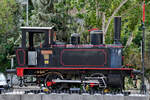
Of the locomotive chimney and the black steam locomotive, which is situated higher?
the locomotive chimney

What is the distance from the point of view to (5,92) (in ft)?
39.1

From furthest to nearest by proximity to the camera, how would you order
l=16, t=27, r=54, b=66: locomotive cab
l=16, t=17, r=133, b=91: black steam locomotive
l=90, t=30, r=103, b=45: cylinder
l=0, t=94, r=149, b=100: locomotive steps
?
l=90, t=30, r=103, b=45: cylinder
l=16, t=17, r=133, b=91: black steam locomotive
l=16, t=27, r=54, b=66: locomotive cab
l=0, t=94, r=149, b=100: locomotive steps

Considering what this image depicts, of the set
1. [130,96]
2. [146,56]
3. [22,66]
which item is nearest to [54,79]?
[22,66]

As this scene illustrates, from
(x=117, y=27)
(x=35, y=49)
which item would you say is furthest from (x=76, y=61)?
(x=117, y=27)

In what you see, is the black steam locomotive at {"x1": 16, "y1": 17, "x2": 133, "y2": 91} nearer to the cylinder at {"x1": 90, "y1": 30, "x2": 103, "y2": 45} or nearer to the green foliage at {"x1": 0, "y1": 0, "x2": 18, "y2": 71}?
the cylinder at {"x1": 90, "y1": 30, "x2": 103, "y2": 45}

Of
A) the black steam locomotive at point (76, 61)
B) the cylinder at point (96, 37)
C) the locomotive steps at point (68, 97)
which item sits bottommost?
the locomotive steps at point (68, 97)

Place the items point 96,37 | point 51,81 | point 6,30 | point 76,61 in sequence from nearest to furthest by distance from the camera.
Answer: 1. point 76,61
2. point 51,81
3. point 96,37
4. point 6,30

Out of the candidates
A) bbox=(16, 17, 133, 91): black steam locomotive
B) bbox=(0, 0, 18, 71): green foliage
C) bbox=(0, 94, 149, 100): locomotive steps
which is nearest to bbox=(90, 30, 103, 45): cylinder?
bbox=(16, 17, 133, 91): black steam locomotive

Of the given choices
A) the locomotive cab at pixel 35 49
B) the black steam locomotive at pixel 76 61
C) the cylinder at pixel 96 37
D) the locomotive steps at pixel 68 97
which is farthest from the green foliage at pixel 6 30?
the locomotive steps at pixel 68 97

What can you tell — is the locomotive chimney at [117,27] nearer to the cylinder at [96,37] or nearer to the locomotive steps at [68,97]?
the cylinder at [96,37]

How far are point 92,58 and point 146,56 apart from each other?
3.96 m

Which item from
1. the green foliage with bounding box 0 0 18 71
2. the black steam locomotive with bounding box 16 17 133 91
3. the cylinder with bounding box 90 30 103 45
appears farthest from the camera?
the green foliage with bounding box 0 0 18 71

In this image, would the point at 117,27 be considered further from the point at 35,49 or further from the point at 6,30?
the point at 6,30

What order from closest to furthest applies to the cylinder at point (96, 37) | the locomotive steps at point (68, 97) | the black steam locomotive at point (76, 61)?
the locomotive steps at point (68, 97), the black steam locomotive at point (76, 61), the cylinder at point (96, 37)
